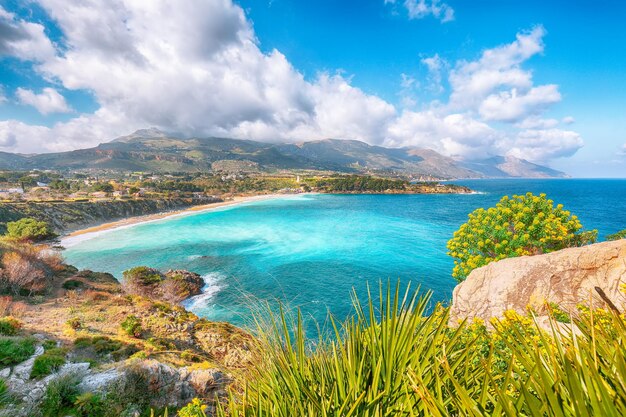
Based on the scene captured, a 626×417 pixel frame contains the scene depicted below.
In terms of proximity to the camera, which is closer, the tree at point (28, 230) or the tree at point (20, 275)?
the tree at point (20, 275)

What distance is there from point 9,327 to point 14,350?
3.48 meters

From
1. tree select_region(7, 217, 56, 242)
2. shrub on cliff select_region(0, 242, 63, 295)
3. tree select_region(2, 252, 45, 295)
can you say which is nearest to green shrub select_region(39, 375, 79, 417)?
shrub on cliff select_region(0, 242, 63, 295)

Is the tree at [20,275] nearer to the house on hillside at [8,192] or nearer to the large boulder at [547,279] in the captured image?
the large boulder at [547,279]

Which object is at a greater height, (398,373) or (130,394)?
(398,373)

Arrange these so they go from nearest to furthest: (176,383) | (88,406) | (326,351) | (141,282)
→ (326,351) → (88,406) → (176,383) → (141,282)

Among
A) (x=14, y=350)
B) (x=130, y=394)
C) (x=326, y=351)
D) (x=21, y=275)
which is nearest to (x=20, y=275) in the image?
(x=21, y=275)

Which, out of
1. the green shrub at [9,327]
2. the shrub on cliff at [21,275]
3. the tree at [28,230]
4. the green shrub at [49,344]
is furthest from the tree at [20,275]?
the tree at [28,230]

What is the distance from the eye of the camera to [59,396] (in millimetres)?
6613

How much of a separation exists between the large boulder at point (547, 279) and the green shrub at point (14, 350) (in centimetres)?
1311

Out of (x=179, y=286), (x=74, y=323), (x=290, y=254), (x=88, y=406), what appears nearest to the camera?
(x=88, y=406)

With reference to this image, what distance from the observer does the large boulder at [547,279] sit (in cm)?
739

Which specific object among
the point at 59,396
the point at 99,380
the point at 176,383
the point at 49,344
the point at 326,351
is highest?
the point at 326,351

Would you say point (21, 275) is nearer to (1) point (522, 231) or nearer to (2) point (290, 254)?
(2) point (290, 254)

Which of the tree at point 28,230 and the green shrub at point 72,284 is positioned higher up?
the green shrub at point 72,284
